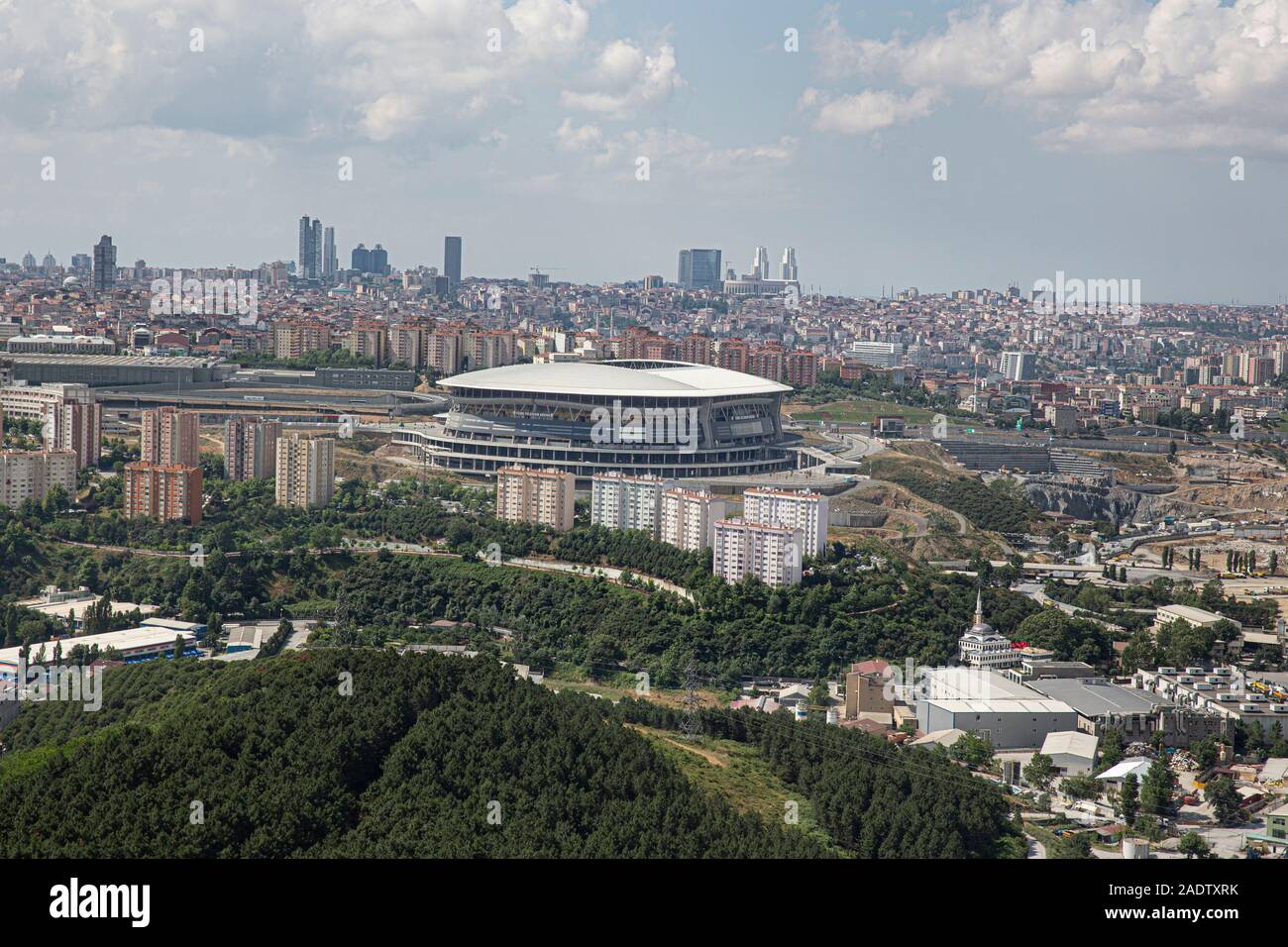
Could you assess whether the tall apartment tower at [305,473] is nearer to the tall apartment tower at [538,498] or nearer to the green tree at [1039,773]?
the tall apartment tower at [538,498]

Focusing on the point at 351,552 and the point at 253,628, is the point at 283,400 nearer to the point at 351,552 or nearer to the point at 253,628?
the point at 351,552

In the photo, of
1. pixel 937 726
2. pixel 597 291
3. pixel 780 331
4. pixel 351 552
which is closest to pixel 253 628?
pixel 351 552

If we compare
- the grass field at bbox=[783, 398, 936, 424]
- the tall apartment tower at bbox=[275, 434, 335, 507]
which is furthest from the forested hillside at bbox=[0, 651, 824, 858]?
the grass field at bbox=[783, 398, 936, 424]

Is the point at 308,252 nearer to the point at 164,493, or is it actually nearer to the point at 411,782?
the point at 164,493

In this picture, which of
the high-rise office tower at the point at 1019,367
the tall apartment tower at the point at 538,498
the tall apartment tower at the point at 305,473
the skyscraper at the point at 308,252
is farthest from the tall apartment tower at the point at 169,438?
the skyscraper at the point at 308,252

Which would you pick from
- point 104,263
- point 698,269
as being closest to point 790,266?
point 698,269
